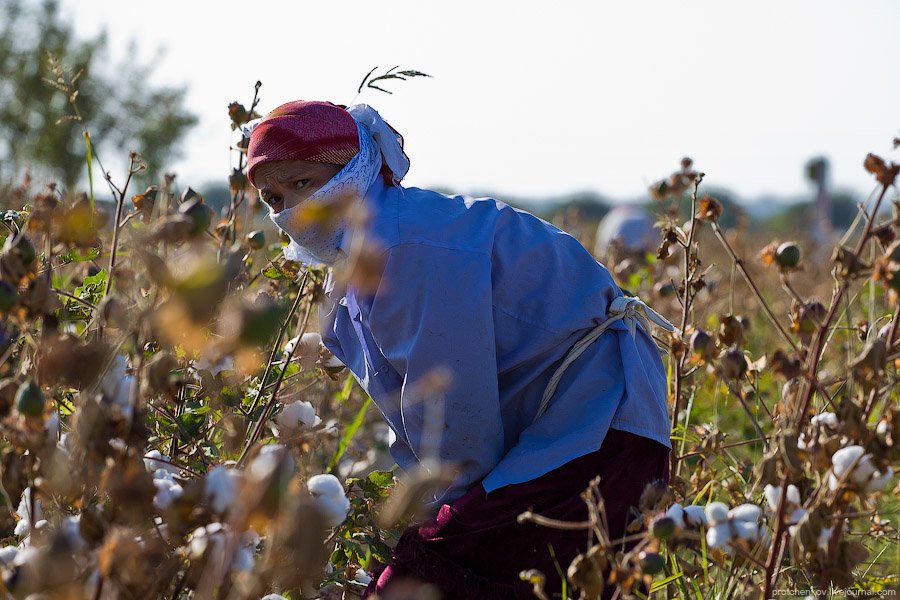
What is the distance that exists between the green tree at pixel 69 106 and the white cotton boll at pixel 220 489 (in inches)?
562

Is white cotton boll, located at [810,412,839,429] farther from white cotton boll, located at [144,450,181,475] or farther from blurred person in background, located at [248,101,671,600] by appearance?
white cotton boll, located at [144,450,181,475]

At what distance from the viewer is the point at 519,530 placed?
80.7 inches

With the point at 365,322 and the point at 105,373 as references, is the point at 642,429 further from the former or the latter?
the point at 105,373

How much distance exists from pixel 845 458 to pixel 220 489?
81 centimetres

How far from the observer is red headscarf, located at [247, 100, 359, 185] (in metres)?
2.09

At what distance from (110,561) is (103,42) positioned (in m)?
17.2

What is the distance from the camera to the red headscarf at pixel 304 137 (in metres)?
2.09

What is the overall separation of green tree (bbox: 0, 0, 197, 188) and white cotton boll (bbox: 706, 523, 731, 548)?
47.0 ft

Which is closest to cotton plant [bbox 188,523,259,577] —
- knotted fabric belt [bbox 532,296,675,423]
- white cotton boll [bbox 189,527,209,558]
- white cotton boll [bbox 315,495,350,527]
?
white cotton boll [bbox 189,527,209,558]

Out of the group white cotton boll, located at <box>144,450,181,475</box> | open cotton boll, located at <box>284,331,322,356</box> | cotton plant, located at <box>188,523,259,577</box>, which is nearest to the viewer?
cotton plant, located at <box>188,523,259,577</box>

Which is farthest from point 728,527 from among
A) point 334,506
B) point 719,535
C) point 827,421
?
point 334,506

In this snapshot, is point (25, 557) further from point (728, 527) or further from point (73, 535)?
point (728, 527)

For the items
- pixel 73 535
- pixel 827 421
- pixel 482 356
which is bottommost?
pixel 827 421

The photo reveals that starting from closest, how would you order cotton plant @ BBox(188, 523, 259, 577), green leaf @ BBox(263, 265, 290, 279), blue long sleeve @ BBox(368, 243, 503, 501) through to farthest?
cotton plant @ BBox(188, 523, 259, 577), blue long sleeve @ BBox(368, 243, 503, 501), green leaf @ BBox(263, 265, 290, 279)
